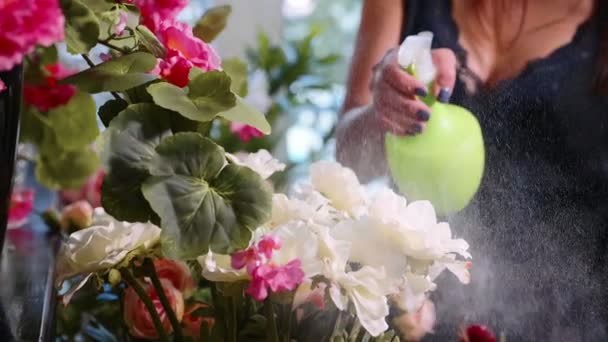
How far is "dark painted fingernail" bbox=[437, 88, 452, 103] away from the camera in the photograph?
72 cm

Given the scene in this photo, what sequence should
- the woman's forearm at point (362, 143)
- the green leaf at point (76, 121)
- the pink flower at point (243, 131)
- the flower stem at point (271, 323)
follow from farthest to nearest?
the green leaf at point (76, 121) → the pink flower at point (243, 131) → the woman's forearm at point (362, 143) → the flower stem at point (271, 323)

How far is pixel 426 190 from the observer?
2.38 ft

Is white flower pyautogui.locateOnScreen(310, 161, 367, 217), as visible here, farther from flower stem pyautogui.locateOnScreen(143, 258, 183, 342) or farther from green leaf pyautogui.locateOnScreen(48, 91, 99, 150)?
green leaf pyautogui.locateOnScreen(48, 91, 99, 150)

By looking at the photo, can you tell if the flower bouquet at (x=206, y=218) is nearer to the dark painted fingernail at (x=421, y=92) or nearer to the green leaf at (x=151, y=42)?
the green leaf at (x=151, y=42)

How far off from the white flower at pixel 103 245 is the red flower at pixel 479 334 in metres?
0.29

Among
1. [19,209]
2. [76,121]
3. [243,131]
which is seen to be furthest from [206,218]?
[19,209]

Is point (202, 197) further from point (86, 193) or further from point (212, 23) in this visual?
point (86, 193)

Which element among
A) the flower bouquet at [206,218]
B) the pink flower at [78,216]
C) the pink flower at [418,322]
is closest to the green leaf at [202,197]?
the flower bouquet at [206,218]

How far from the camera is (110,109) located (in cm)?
56

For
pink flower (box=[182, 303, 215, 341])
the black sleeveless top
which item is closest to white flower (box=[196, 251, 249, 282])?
pink flower (box=[182, 303, 215, 341])

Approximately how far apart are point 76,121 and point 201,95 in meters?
0.61

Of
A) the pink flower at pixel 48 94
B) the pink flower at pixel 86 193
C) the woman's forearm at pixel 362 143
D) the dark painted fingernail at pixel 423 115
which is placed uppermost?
the dark painted fingernail at pixel 423 115

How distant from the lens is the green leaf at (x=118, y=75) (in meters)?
0.53

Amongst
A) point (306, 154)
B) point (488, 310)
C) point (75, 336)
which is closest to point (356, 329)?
point (488, 310)
